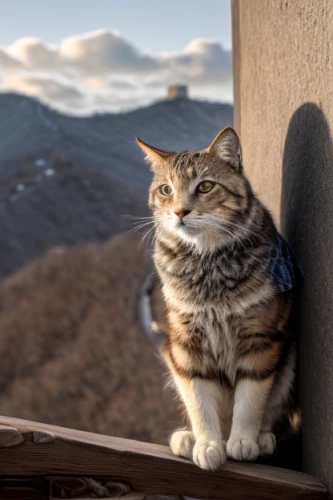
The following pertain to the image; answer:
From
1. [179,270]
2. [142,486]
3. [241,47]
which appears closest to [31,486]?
[142,486]

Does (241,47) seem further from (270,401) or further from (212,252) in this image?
(270,401)

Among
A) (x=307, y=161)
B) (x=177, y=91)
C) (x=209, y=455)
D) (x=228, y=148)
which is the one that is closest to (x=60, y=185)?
(x=177, y=91)

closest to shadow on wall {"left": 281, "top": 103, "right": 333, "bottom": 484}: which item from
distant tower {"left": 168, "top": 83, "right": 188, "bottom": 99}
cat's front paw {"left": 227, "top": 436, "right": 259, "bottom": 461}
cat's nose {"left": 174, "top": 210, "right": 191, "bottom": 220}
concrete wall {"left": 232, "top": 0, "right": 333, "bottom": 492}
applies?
concrete wall {"left": 232, "top": 0, "right": 333, "bottom": 492}

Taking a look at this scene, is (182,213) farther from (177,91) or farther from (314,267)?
(177,91)

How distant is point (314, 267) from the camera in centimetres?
116

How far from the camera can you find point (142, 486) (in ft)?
3.65

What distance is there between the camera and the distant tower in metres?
5.50

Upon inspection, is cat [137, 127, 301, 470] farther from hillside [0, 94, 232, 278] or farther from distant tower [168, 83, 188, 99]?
hillside [0, 94, 232, 278]

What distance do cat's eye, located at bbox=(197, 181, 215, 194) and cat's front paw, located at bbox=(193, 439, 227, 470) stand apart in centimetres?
47

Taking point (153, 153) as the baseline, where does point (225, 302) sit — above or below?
below

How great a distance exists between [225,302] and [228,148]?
1.00 feet

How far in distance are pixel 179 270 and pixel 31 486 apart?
48 centimetres

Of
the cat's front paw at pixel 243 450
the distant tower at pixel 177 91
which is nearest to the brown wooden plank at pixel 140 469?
the cat's front paw at pixel 243 450

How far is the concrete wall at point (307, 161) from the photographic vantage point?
1.03 m
